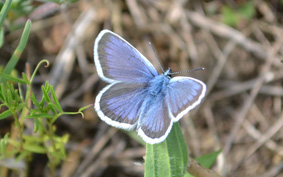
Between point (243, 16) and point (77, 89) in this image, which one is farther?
point (243, 16)

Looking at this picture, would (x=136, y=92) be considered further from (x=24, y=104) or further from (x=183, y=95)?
(x=24, y=104)

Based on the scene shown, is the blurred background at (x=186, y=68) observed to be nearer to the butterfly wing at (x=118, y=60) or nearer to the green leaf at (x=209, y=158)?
the green leaf at (x=209, y=158)

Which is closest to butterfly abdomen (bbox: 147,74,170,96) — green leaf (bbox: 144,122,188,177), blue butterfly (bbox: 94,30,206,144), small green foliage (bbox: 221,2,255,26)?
blue butterfly (bbox: 94,30,206,144)

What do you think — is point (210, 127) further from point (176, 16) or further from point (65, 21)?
point (65, 21)

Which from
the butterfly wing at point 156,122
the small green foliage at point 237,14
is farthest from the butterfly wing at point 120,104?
the small green foliage at point 237,14

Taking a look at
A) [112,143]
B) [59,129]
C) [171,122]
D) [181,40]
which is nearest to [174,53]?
[181,40]

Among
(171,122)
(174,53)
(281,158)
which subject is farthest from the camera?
(174,53)

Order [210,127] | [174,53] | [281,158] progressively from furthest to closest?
[174,53]
[210,127]
[281,158]
